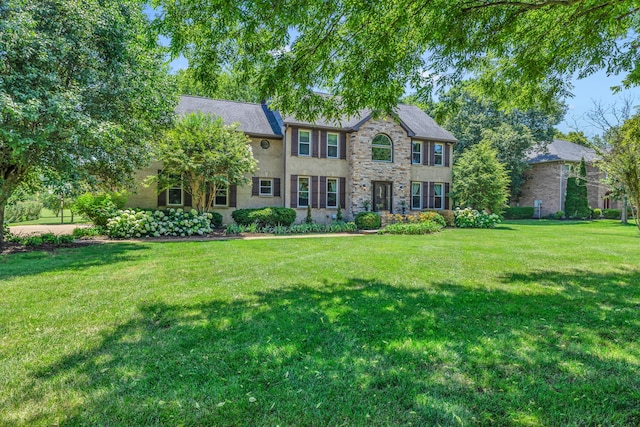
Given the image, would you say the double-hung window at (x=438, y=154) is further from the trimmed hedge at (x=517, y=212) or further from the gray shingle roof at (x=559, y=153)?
the gray shingle roof at (x=559, y=153)

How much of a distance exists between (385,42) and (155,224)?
1068 centimetres

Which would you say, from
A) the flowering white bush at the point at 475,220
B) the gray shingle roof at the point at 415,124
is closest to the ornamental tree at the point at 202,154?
the gray shingle roof at the point at 415,124

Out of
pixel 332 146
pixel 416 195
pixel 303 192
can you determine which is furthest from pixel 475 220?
pixel 303 192

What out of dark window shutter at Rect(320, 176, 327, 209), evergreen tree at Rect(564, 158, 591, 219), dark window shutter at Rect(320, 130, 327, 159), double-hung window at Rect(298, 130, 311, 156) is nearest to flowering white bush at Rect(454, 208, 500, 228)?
dark window shutter at Rect(320, 176, 327, 209)

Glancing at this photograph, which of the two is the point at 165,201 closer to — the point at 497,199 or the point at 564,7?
the point at 564,7

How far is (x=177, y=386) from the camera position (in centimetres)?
257

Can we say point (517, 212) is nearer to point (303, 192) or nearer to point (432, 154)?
point (432, 154)

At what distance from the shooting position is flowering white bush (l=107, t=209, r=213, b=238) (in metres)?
12.0

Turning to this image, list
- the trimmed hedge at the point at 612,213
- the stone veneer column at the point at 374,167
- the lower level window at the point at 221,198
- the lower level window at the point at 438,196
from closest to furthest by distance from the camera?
1. the lower level window at the point at 221,198
2. the stone veneer column at the point at 374,167
3. the lower level window at the point at 438,196
4. the trimmed hedge at the point at 612,213

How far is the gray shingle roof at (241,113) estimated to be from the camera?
1752 centimetres

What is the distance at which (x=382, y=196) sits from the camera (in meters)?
19.1

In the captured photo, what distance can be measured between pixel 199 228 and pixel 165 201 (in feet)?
12.9

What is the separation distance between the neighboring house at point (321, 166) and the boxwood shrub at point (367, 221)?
4.29ft

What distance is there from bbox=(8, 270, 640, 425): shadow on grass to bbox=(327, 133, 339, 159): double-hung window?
46.4ft
